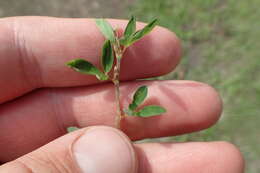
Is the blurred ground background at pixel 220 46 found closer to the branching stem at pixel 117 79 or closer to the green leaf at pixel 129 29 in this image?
the branching stem at pixel 117 79

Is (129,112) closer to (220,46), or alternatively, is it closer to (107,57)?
(107,57)

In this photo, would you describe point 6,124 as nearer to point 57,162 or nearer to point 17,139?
point 17,139

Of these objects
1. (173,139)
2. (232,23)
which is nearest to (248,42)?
(232,23)

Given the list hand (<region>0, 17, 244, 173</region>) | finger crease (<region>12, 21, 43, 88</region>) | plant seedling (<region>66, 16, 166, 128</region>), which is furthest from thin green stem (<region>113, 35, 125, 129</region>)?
finger crease (<region>12, 21, 43, 88</region>)

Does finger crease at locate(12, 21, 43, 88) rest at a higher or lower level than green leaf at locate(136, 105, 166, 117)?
higher

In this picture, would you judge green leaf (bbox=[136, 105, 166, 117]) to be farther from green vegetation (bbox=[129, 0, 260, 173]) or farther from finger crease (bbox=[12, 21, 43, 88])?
green vegetation (bbox=[129, 0, 260, 173])

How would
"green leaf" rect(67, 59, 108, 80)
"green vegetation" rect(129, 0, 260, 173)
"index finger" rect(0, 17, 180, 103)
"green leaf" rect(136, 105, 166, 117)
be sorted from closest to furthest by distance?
"green leaf" rect(67, 59, 108, 80) < "green leaf" rect(136, 105, 166, 117) < "index finger" rect(0, 17, 180, 103) < "green vegetation" rect(129, 0, 260, 173)

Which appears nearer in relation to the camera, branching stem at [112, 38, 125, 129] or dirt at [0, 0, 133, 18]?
branching stem at [112, 38, 125, 129]

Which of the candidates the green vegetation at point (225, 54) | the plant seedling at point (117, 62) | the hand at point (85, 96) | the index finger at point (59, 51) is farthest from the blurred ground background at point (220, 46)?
the plant seedling at point (117, 62)
